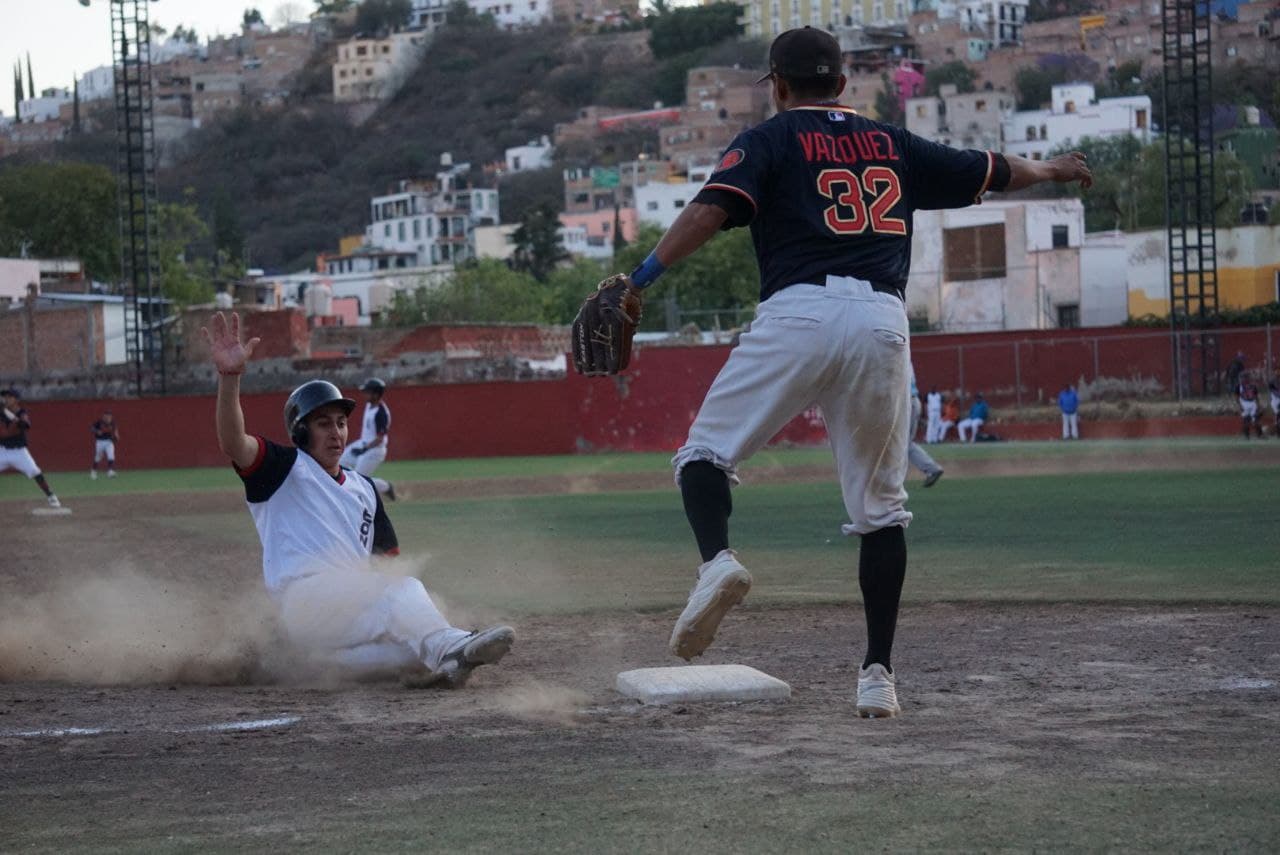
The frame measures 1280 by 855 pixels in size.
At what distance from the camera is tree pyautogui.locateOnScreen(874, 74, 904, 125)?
155 meters

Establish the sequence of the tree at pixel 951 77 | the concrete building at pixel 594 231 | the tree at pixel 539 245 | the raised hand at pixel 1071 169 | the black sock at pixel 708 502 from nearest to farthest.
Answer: the black sock at pixel 708 502 < the raised hand at pixel 1071 169 < the tree at pixel 539 245 < the concrete building at pixel 594 231 < the tree at pixel 951 77

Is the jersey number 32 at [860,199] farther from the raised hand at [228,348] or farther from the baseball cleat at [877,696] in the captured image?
the raised hand at [228,348]

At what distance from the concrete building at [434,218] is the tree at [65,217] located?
1866 inches

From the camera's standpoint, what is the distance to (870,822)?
4.20 metres

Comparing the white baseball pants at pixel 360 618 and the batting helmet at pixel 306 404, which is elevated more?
the batting helmet at pixel 306 404

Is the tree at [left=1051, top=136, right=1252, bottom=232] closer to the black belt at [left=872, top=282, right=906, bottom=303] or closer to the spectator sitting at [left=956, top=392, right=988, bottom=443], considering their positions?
the spectator sitting at [left=956, top=392, right=988, bottom=443]

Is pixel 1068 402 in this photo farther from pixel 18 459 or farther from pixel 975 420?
pixel 18 459

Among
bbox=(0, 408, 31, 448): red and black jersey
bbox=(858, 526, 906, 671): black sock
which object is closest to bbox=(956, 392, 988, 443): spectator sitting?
bbox=(0, 408, 31, 448): red and black jersey

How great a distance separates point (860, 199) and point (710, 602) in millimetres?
1522

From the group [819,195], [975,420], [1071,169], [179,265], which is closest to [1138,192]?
[975,420]

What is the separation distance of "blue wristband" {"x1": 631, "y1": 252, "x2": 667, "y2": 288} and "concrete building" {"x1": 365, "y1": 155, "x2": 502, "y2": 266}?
150m

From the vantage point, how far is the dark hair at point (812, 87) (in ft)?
19.9

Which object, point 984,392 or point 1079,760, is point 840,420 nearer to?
point 1079,760

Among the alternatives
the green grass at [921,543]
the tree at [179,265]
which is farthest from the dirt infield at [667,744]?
the tree at [179,265]
